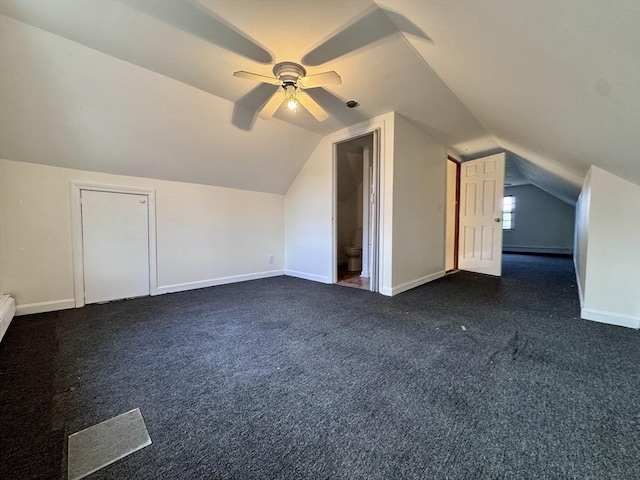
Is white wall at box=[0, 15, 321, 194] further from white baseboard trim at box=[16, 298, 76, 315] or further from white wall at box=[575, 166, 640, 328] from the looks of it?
white wall at box=[575, 166, 640, 328]

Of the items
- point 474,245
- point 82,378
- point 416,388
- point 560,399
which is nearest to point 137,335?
point 82,378

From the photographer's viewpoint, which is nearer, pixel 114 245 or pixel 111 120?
pixel 111 120

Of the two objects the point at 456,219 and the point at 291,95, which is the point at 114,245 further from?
the point at 456,219

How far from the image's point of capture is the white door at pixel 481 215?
4.47 metres

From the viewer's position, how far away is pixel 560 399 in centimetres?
132

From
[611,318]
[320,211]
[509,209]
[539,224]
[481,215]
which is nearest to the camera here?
[611,318]

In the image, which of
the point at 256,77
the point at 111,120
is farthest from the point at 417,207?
the point at 111,120

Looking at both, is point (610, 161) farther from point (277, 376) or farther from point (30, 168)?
point (30, 168)

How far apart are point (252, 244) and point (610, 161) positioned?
430cm

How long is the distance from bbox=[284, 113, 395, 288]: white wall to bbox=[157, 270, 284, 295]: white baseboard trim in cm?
40

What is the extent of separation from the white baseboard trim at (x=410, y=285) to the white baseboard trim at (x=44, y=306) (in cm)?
365

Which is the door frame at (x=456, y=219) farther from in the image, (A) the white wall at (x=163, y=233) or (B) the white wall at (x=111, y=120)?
(A) the white wall at (x=163, y=233)

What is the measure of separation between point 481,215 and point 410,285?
2237 millimetres

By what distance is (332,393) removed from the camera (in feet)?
4.50
